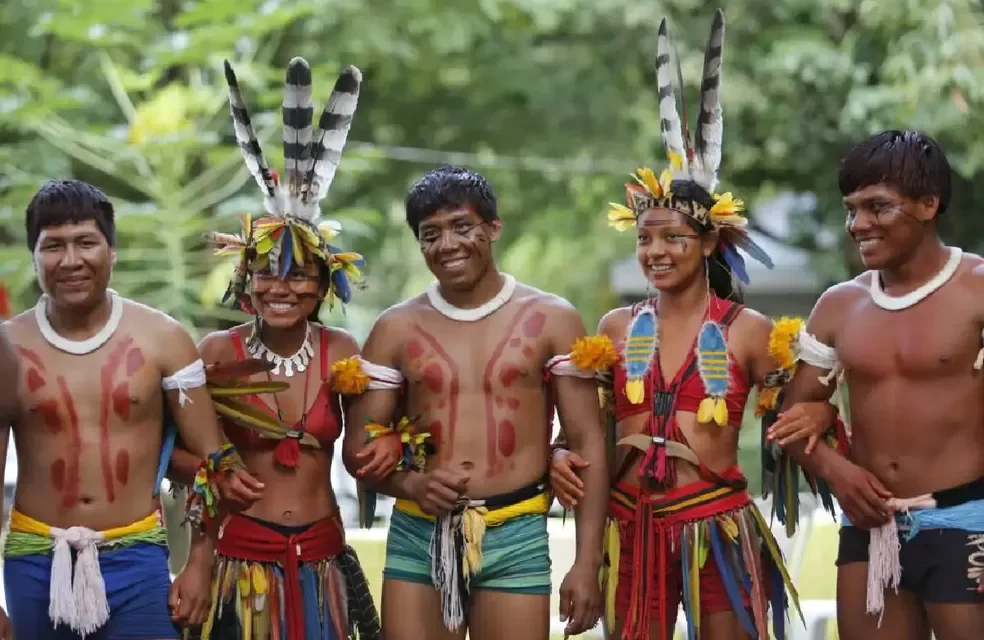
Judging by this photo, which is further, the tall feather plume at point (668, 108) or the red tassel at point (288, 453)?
the tall feather plume at point (668, 108)

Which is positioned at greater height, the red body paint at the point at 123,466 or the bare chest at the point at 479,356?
the bare chest at the point at 479,356

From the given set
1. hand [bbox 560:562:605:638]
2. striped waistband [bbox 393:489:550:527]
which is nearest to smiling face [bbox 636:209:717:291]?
striped waistband [bbox 393:489:550:527]

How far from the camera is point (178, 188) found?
880cm

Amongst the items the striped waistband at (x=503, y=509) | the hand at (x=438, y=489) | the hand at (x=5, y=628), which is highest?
the hand at (x=438, y=489)

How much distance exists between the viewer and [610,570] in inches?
143

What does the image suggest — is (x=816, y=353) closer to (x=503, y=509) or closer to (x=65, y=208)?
(x=503, y=509)

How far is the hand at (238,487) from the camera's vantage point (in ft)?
11.5

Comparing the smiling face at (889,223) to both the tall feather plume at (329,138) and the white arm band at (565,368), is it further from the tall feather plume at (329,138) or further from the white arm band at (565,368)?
the tall feather plume at (329,138)

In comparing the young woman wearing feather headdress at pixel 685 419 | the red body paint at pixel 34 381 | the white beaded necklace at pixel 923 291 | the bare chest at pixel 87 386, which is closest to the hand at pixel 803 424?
the young woman wearing feather headdress at pixel 685 419

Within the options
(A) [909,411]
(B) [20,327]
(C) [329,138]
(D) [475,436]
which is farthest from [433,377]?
(A) [909,411]

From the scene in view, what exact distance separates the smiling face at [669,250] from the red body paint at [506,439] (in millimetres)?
569

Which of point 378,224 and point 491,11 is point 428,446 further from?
point 378,224

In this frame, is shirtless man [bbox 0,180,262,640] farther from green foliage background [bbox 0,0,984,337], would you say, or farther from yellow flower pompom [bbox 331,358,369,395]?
green foliage background [bbox 0,0,984,337]

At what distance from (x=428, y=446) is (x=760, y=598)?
975 millimetres
